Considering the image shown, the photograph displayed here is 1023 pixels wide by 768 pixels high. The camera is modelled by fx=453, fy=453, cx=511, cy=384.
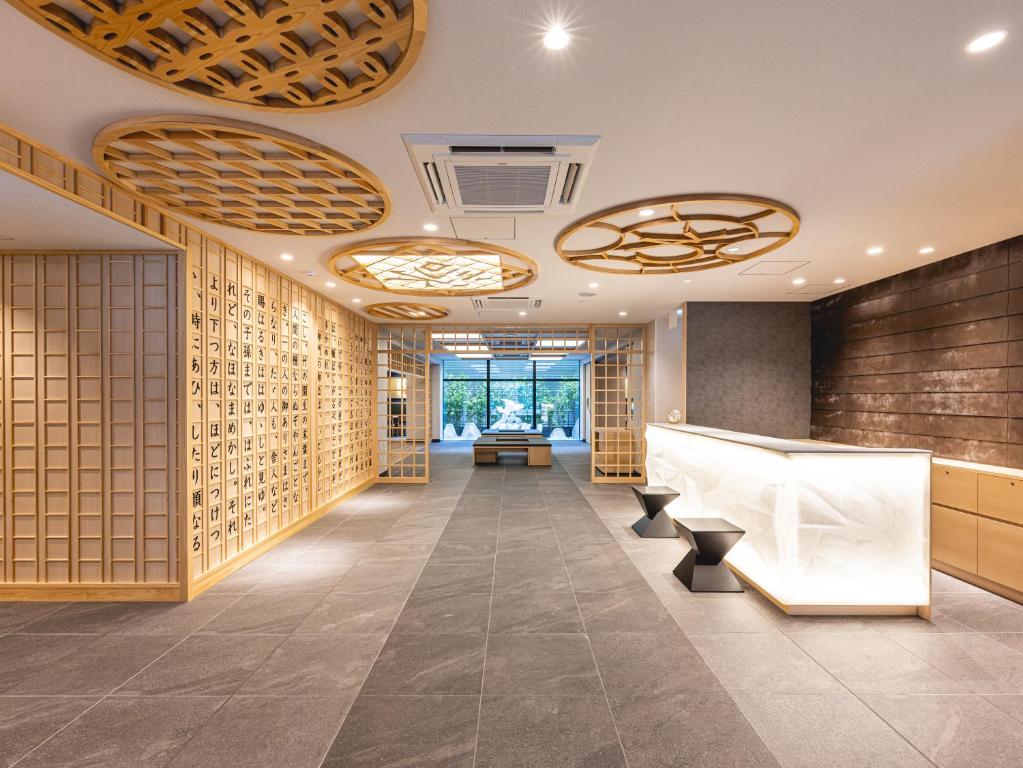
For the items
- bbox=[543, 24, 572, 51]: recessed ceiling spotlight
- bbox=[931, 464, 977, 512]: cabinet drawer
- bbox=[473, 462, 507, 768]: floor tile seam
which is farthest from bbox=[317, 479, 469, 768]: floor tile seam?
bbox=[931, 464, 977, 512]: cabinet drawer

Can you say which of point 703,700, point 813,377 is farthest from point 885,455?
point 813,377

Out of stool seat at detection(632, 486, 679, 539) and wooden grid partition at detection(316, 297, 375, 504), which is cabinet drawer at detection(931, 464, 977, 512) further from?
wooden grid partition at detection(316, 297, 375, 504)

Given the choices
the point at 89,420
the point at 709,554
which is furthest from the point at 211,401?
the point at 709,554

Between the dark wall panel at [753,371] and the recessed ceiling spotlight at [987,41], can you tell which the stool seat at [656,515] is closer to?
the dark wall panel at [753,371]

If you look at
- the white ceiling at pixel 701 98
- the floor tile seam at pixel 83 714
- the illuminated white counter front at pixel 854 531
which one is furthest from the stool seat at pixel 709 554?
the floor tile seam at pixel 83 714

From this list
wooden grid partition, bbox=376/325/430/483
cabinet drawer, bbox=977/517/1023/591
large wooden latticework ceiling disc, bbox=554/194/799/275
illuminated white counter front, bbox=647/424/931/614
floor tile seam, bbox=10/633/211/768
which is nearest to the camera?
floor tile seam, bbox=10/633/211/768

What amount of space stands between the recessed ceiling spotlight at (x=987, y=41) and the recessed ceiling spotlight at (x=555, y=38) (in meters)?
1.59

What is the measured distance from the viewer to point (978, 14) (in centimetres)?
164

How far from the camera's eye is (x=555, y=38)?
1.75 metres

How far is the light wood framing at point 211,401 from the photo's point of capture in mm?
3213

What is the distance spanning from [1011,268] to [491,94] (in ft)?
15.8

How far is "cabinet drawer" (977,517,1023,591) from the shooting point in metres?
3.44

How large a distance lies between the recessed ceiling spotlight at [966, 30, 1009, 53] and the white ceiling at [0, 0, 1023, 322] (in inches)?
1.2

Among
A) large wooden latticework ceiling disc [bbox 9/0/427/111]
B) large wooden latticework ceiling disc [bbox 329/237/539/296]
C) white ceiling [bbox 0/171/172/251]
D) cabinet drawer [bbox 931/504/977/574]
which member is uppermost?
large wooden latticework ceiling disc [bbox 9/0/427/111]
